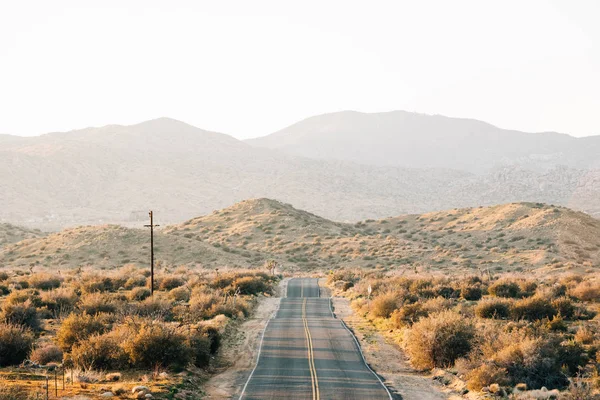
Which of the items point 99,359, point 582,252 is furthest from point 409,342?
point 582,252

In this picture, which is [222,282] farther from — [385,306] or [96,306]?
[96,306]

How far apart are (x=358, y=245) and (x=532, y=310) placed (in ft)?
202

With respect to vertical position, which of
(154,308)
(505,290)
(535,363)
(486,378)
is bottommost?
(505,290)

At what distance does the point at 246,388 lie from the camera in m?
22.5

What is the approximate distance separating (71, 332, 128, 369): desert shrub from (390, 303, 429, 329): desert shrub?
57.0ft

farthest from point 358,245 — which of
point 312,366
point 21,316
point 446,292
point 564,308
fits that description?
point 312,366

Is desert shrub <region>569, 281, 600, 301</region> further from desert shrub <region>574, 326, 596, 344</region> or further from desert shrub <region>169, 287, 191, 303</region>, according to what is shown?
desert shrub <region>169, 287, 191, 303</region>

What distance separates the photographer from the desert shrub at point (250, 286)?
5328 centimetres

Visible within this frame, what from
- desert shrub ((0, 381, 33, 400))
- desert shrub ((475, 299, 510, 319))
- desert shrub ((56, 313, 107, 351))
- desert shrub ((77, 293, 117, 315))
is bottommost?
desert shrub ((475, 299, 510, 319))

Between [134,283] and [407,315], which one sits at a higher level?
[407,315]

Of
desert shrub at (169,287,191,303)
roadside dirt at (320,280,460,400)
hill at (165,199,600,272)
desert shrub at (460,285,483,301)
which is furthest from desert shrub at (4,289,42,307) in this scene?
hill at (165,199,600,272)

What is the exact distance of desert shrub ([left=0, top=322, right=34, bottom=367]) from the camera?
2390 centimetres

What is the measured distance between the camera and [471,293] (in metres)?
45.3

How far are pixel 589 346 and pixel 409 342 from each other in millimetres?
8125
